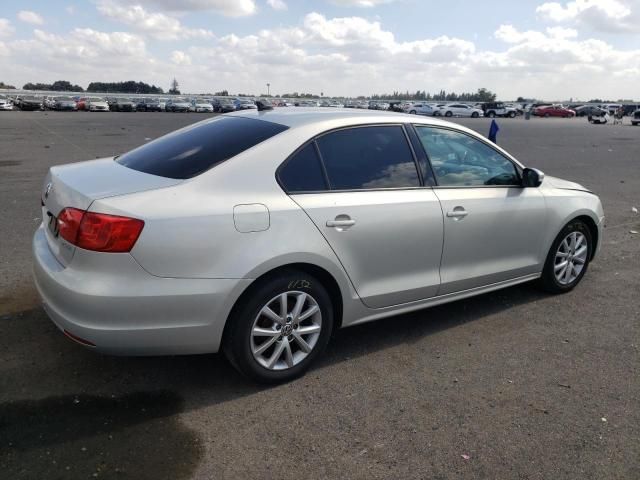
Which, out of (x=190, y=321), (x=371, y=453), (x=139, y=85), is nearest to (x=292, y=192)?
(x=190, y=321)

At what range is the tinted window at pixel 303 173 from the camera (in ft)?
11.2

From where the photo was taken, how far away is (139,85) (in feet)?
525

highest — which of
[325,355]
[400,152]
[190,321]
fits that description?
[400,152]

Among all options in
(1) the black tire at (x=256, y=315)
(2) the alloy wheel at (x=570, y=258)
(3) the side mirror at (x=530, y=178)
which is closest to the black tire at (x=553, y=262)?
(2) the alloy wheel at (x=570, y=258)

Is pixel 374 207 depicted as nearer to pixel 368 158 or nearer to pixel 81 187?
pixel 368 158

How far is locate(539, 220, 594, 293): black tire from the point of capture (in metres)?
4.97

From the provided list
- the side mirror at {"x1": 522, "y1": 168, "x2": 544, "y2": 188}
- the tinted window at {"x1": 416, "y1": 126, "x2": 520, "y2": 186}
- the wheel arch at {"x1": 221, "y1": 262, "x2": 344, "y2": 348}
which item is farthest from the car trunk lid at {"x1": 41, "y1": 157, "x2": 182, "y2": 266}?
the side mirror at {"x1": 522, "y1": 168, "x2": 544, "y2": 188}

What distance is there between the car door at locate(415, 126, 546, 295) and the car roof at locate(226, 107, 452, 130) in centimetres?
18

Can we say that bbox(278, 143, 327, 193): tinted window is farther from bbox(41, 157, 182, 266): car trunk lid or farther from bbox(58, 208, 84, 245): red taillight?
bbox(58, 208, 84, 245): red taillight

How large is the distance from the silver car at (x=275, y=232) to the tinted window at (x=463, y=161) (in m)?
0.01

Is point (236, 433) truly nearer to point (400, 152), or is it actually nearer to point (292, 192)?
point (292, 192)

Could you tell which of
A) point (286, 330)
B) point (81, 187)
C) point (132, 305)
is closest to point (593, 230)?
point (286, 330)

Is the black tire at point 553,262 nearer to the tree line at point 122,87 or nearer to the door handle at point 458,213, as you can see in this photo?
the door handle at point 458,213

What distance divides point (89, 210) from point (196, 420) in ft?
4.28
